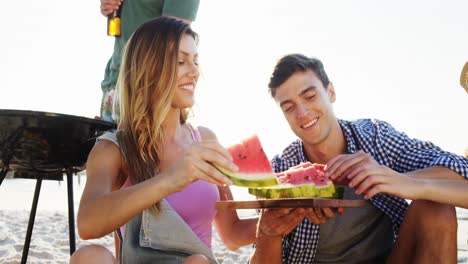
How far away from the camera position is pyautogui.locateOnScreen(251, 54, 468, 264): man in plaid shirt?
9.07 ft

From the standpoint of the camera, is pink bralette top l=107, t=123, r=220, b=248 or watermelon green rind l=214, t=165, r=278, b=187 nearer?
watermelon green rind l=214, t=165, r=278, b=187

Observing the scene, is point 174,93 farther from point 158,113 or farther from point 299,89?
point 299,89

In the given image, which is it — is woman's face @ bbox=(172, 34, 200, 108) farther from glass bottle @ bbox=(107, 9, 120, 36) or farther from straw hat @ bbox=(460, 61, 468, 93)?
straw hat @ bbox=(460, 61, 468, 93)

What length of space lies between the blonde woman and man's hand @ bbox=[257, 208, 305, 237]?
32 cm

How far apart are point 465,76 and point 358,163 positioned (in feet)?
3.84

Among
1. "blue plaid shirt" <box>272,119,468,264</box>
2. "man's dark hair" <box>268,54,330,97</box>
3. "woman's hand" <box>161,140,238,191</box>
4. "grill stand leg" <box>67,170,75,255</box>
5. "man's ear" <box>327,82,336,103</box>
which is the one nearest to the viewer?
"woman's hand" <box>161,140,238,191</box>

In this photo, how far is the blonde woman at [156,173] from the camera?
2.39 m

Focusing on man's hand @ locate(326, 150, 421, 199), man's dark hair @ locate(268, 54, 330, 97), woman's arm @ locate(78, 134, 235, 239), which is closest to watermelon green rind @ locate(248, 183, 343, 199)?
man's hand @ locate(326, 150, 421, 199)

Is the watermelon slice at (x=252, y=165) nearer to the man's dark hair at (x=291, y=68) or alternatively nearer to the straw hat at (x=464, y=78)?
the man's dark hair at (x=291, y=68)

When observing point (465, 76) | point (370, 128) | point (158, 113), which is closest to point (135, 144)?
point (158, 113)

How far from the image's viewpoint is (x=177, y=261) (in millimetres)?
2729

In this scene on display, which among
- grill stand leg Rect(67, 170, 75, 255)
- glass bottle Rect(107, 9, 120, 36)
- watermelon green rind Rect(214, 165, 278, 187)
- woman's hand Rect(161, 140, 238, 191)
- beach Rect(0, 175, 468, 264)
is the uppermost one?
glass bottle Rect(107, 9, 120, 36)

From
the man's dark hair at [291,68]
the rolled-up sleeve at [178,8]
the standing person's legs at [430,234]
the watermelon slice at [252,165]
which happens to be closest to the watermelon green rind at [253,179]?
the watermelon slice at [252,165]

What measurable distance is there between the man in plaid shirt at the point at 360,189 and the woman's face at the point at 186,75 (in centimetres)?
81
